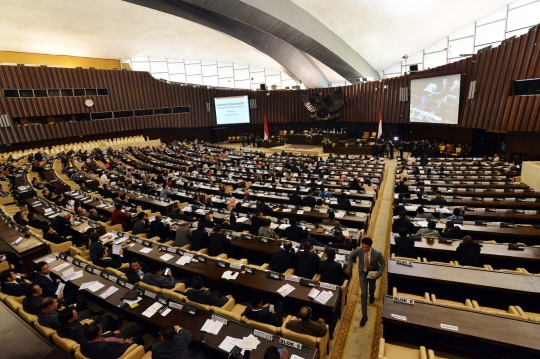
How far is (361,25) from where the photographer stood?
57.7 ft

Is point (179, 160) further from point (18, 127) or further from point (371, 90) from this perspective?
→ point (371, 90)

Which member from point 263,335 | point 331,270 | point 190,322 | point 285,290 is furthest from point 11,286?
point 331,270

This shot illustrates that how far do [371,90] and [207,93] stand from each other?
14.3 metres

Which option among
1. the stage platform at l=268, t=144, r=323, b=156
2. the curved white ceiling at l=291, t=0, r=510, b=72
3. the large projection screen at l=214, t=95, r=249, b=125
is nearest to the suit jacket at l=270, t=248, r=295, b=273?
the curved white ceiling at l=291, t=0, r=510, b=72

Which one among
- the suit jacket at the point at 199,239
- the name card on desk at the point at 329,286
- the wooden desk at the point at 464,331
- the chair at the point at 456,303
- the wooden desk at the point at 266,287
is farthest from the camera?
the suit jacket at the point at 199,239

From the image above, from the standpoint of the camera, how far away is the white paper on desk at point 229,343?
3.24 m

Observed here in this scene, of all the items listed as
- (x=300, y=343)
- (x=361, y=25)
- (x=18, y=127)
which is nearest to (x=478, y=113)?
(x=361, y=25)

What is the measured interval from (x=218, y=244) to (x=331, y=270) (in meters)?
2.37

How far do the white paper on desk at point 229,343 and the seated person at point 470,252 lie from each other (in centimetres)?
395

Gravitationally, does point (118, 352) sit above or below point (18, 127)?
below

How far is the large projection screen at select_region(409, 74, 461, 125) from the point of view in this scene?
627 inches

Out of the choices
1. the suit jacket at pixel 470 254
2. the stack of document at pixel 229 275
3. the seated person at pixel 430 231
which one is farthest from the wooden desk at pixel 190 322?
the seated person at pixel 430 231

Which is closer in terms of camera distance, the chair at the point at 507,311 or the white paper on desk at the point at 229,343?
the white paper on desk at the point at 229,343

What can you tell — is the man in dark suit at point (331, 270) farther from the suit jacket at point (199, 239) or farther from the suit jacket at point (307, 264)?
the suit jacket at point (199, 239)
